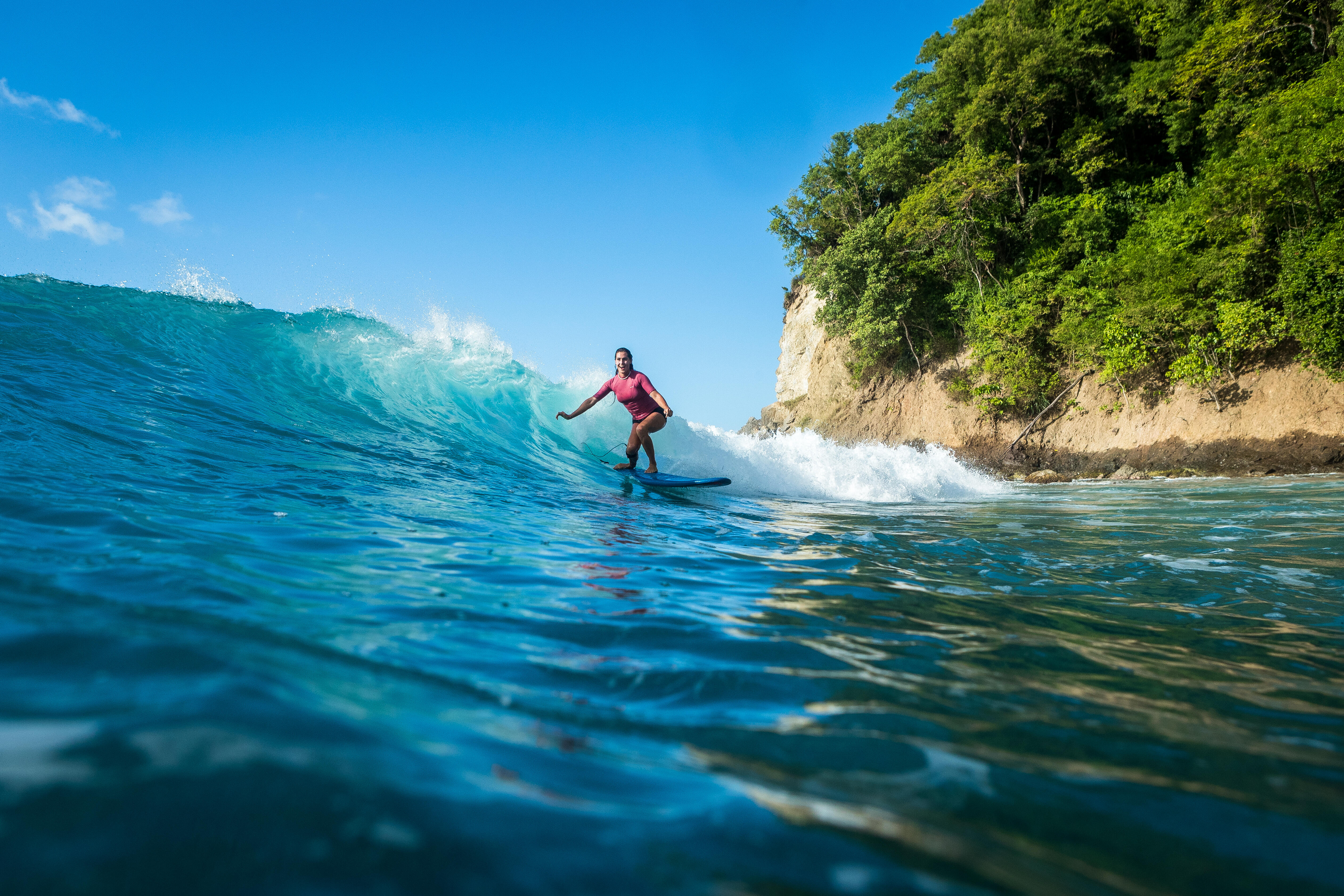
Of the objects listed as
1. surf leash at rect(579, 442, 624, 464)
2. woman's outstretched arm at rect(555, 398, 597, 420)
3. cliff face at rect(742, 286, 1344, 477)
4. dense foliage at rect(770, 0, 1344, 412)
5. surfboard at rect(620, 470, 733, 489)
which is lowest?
surfboard at rect(620, 470, 733, 489)

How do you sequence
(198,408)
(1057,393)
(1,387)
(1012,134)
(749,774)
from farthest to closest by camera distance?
1. (1012,134)
2. (1057,393)
3. (198,408)
4. (1,387)
5. (749,774)

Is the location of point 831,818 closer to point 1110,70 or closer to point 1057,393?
point 1057,393

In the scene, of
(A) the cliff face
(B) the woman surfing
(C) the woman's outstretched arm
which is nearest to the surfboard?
(B) the woman surfing

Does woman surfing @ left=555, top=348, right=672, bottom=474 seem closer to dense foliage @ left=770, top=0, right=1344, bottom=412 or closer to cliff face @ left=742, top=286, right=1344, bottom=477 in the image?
cliff face @ left=742, top=286, right=1344, bottom=477

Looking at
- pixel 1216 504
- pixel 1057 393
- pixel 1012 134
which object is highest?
pixel 1012 134

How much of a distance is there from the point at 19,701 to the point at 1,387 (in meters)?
6.91

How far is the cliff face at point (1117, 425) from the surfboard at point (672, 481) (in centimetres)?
1449

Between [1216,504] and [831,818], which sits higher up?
[1216,504]

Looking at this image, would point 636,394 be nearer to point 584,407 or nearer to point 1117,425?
point 584,407

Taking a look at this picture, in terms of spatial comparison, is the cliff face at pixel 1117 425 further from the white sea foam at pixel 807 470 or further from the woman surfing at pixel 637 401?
the woman surfing at pixel 637 401

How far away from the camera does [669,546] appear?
4.58m

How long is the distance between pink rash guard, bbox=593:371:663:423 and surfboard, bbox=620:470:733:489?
84cm

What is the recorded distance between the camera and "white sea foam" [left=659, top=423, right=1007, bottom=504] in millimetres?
11461

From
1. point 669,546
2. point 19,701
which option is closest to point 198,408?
point 669,546
